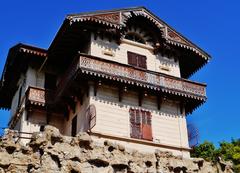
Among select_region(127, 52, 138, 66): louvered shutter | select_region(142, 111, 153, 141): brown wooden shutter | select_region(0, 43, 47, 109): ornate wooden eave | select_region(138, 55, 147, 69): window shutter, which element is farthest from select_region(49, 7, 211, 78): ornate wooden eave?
select_region(142, 111, 153, 141): brown wooden shutter

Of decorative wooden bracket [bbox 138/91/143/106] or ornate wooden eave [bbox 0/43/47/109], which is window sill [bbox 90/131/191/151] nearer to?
decorative wooden bracket [bbox 138/91/143/106]

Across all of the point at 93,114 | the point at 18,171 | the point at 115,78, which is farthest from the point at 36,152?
the point at 115,78

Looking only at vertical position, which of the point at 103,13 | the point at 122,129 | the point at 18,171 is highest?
the point at 103,13

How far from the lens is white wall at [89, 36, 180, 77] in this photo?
2819 centimetres

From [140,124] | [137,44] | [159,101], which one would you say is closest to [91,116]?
[140,124]

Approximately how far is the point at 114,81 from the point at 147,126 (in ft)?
11.9

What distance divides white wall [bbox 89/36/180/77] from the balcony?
166cm

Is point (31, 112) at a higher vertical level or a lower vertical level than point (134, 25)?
lower

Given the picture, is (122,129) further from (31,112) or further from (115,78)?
(31,112)

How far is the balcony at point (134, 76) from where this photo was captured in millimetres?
25875

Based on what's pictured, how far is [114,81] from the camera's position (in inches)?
1043

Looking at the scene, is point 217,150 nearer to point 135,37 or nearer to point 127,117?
point 135,37

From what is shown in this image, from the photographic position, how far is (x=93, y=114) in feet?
81.5

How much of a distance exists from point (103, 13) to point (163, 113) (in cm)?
803
